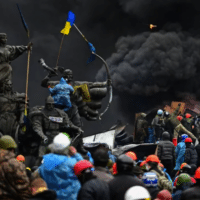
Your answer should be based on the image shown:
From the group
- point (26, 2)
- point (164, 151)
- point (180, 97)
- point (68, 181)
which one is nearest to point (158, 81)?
point (180, 97)

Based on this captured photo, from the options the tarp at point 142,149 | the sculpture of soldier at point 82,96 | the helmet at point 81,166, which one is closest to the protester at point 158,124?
the tarp at point 142,149

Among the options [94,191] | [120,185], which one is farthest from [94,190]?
[120,185]

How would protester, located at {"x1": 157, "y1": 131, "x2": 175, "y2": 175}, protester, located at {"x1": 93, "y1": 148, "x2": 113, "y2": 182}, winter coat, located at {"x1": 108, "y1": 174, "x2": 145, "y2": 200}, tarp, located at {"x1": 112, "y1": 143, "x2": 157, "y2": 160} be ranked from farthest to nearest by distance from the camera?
tarp, located at {"x1": 112, "y1": 143, "x2": 157, "y2": 160}, protester, located at {"x1": 157, "y1": 131, "x2": 175, "y2": 175}, protester, located at {"x1": 93, "y1": 148, "x2": 113, "y2": 182}, winter coat, located at {"x1": 108, "y1": 174, "x2": 145, "y2": 200}

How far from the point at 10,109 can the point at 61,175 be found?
5.90 meters

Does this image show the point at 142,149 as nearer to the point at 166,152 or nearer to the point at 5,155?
the point at 166,152

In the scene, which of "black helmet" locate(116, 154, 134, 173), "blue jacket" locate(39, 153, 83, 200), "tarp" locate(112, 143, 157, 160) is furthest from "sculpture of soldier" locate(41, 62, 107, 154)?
"black helmet" locate(116, 154, 134, 173)

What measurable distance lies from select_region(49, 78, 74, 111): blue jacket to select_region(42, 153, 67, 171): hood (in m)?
6.08

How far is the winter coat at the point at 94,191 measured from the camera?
14.0 feet

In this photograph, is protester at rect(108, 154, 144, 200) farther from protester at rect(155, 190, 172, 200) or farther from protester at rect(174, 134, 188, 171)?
protester at rect(174, 134, 188, 171)

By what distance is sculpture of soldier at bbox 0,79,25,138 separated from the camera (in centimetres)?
1039

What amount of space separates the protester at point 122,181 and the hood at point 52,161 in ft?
2.00

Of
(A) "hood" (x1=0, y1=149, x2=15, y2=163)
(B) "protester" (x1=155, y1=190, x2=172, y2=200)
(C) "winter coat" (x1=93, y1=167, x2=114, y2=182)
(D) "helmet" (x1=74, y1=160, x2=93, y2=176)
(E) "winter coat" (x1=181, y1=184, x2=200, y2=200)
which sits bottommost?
(B) "protester" (x1=155, y1=190, x2=172, y2=200)

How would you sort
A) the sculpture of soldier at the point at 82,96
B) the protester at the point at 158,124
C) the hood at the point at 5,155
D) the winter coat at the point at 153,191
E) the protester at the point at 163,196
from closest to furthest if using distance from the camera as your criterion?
the hood at the point at 5,155
the protester at the point at 163,196
the winter coat at the point at 153,191
the sculpture of soldier at the point at 82,96
the protester at the point at 158,124

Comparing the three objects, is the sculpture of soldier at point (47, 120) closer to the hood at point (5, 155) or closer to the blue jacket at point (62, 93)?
the blue jacket at point (62, 93)
